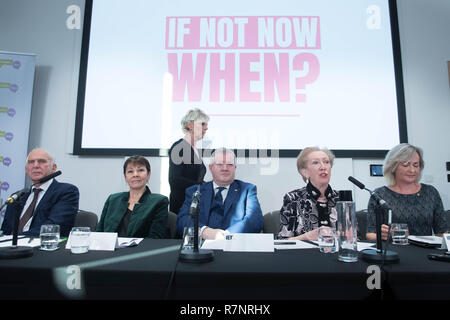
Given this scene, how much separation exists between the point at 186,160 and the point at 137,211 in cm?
81

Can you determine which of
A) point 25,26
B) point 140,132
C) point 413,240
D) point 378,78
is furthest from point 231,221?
point 25,26

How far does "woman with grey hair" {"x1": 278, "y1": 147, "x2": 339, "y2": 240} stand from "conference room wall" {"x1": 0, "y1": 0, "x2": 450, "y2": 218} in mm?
1024

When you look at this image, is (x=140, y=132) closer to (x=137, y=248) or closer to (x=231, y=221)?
(x=231, y=221)

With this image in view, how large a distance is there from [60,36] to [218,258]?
10.7 feet

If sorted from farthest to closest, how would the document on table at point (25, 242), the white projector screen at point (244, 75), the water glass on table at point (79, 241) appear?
the white projector screen at point (244, 75), the document on table at point (25, 242), the water glass on table at point (79, 241)

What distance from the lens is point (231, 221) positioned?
2045mm

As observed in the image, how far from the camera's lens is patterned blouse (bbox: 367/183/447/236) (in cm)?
190

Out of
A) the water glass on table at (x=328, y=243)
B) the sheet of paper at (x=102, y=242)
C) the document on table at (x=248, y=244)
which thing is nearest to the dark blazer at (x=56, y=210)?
the sheet of paper at (x=102, y=242)

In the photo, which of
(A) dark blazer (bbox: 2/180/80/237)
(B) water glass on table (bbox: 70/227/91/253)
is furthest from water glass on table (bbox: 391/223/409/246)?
(A) dark blazer (bbox: 2/180/80/237)

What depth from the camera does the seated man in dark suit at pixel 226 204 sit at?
6.61 ft

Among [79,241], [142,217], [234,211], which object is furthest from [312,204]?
[79,241]

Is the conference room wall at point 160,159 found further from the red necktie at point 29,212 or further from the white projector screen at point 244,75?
the red necktie at point 29,212

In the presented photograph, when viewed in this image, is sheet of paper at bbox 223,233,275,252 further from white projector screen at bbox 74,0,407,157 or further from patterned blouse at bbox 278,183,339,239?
white projector screen at bbox 74,0,407,157

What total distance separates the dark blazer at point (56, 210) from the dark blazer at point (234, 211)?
67 centimetres
